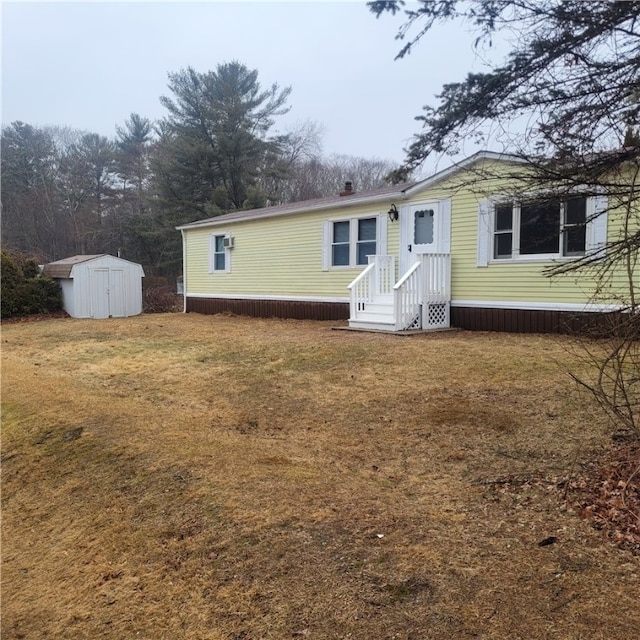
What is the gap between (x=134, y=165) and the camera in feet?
106

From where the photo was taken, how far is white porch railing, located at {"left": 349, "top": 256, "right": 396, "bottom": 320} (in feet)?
35.2

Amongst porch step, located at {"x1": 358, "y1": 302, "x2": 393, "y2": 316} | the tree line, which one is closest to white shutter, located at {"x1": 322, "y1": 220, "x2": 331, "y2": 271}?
porch step, located at {"x1": 358, "y1": 302, "x2": 393, "y2": 316}

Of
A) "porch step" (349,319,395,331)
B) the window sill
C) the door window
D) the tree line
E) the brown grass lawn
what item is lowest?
the brown grass lawn

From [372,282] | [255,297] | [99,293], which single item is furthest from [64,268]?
[372,282]

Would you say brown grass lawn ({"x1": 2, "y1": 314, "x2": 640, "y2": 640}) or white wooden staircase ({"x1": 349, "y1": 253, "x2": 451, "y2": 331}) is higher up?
white wooden staircase ({"x1": 349, "y1": 253, "x2": 451, "y2": 331})

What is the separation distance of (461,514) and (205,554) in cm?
138

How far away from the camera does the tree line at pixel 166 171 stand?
26.9 m

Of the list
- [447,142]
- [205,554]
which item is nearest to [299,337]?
[447,142]

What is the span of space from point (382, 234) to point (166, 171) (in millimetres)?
18447

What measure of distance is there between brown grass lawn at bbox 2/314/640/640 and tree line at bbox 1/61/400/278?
21.1m

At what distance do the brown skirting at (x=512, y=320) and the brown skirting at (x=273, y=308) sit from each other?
300cm

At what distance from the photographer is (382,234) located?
11.8 m

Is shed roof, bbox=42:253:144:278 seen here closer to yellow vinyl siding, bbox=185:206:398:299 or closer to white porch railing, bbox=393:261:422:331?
yellow vinyl siding, bbox=185:206:398:299

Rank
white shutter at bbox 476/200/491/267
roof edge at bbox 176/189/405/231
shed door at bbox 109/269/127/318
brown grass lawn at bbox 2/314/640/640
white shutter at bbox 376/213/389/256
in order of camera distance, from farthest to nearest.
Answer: shed door at bbox 109/269/127/318 → white shutter at bbox 376/213/389/256 → roof edge at bbox 176/189/405/231 → white shutter at bbox 476/200/491/267 → brown grass lawn at bbox 2/314/640/640
